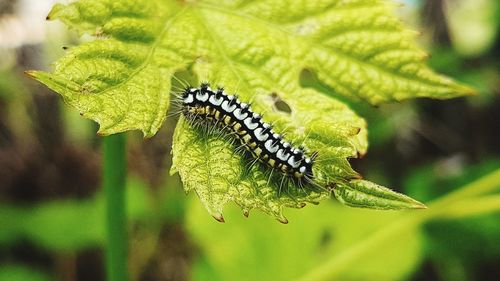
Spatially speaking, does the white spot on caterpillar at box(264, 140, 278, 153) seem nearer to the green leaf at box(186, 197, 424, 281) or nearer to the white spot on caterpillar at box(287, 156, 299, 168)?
the white spot on caterpillar at box(287, 156, 299, 168)

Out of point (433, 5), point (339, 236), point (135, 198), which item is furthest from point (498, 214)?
point (433, 5)

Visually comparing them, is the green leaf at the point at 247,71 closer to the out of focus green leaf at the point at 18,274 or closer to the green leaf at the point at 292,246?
the green leaf at the point at 292,246

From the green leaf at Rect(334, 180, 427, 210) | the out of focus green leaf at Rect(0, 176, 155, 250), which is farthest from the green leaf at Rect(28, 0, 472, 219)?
the out of focus green leaf at Rect(0, 176, 155, 250)

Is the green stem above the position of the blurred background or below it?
above

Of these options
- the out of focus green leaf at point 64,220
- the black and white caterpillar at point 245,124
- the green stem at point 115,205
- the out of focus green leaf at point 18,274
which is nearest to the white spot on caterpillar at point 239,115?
the black and white caterpillar at point 245,124

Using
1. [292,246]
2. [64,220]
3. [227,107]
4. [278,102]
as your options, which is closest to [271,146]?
[227,107]

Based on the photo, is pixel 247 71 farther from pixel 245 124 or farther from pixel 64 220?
pixel 64 220
